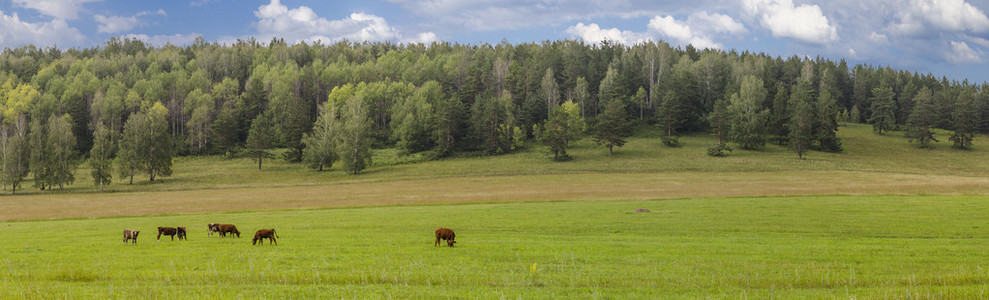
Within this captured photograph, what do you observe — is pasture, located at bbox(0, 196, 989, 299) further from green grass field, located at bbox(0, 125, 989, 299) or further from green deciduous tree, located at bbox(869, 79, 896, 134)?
green deciduous tree, located at bbox(869, 79, 896, 134)

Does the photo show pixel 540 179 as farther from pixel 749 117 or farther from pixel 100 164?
pixel 100 164

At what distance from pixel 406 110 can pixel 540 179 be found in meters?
67.9

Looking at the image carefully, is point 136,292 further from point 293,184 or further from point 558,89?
point 558,89

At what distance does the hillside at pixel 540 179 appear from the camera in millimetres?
56219

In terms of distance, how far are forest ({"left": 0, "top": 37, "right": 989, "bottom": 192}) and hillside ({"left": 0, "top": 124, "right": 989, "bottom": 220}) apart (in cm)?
466

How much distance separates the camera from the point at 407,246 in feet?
70.8

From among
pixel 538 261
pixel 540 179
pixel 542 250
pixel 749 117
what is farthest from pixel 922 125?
pixel 538 261

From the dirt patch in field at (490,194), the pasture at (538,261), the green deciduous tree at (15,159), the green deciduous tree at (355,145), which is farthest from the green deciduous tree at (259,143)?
the pasture at (538,261)

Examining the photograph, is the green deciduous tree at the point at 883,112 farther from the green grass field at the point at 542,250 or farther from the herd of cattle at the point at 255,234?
the herd of cattle at the point at 255,234

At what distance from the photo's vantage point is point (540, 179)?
8500 cm

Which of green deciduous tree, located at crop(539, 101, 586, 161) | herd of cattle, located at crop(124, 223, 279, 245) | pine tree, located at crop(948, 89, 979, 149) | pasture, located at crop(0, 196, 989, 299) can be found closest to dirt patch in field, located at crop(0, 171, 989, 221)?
pasture, located at crop(0, 196, 989, 299)

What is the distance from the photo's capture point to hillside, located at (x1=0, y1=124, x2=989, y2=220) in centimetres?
5622

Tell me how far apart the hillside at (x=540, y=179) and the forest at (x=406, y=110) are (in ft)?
15.3

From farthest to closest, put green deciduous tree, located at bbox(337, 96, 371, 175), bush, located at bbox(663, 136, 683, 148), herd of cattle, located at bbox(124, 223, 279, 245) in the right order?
bush, located at bbox(663, 136, 683, 148), green deciduous tree, located at bbox(337, 96, 371, 175), herd of cattle, located at bbox(124, 223, 279, 245)
